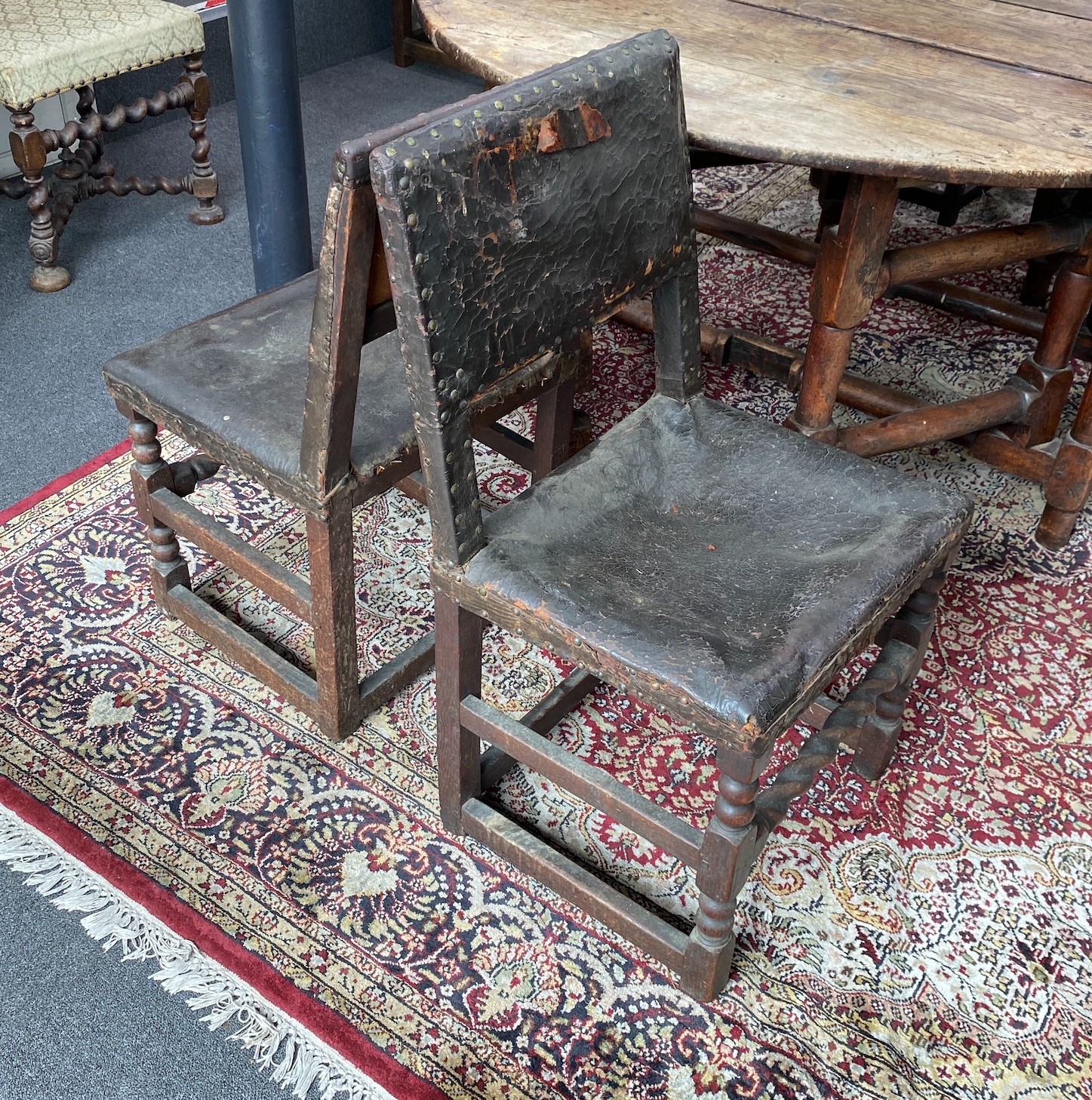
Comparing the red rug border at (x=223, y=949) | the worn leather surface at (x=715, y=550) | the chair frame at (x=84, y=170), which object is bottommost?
the red rug border at (x=223, y=949)

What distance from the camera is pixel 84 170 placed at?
3.13 metres

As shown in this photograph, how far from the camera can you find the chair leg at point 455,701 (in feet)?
4.71

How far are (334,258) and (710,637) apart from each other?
22.4 inches

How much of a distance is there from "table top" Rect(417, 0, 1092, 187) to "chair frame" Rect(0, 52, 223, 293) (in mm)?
1186

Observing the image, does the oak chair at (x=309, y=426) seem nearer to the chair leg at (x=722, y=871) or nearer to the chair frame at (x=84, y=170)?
the chair leg at (x=722, y=871)

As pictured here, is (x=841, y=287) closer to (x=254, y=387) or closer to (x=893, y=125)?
(x=893, y=125)

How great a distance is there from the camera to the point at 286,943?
1.51 meters

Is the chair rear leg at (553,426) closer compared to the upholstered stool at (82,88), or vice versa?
the chair rear leg at (553,426)

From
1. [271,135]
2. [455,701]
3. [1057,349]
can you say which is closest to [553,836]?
[455,701]

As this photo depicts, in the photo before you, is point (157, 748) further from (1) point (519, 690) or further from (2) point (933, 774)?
(2) point (933, 774)

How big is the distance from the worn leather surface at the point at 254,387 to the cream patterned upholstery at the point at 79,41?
4.07 ft

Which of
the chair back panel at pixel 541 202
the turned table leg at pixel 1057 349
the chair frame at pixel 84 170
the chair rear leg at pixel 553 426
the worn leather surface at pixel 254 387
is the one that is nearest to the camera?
the chair back panel at pixel 541 202

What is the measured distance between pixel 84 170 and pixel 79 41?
532 mm

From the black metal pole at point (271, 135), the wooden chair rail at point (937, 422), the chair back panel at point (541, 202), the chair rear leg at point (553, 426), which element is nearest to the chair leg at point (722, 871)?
the chair back panel at point (541, 202)
